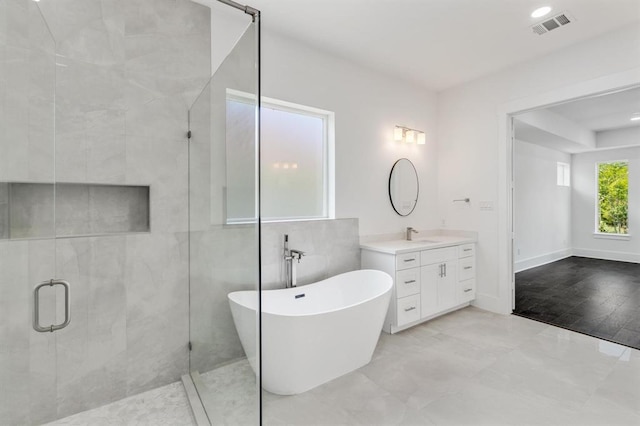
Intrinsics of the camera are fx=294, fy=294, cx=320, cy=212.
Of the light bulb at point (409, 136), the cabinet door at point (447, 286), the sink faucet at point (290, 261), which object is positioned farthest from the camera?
the light bulb at point (409, 136)

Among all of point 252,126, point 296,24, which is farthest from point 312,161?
point 252,126

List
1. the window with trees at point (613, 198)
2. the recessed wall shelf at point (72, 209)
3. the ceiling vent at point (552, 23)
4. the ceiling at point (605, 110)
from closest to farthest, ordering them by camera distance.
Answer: the recessed wall shelf at point (72, 209)
the ceiling vent at point (552, 23)
the ceiling at point (605, 110)
the window with trees at point (613, 198)

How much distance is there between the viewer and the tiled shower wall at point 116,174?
163 cm

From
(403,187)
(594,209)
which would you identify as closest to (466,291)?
(403,187)

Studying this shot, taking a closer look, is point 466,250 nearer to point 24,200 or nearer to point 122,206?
point 122,206

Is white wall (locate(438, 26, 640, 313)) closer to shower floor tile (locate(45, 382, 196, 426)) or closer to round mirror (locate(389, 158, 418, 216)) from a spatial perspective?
round mirror (locate(389, 158, 418, 216))

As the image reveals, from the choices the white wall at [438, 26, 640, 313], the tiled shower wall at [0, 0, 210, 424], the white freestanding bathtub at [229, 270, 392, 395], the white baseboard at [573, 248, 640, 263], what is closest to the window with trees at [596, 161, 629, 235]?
the white baseboard at [573, 248, 640, 263]

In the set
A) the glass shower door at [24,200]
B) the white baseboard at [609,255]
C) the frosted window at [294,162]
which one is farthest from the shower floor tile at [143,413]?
the white baseboard at [609,255]

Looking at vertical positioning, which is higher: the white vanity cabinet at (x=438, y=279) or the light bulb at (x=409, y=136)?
the light bulb at (x=409, y=136)

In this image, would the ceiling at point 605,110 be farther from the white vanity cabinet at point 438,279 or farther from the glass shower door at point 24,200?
the glass shower door at point 24,200

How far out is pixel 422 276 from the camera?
302cm

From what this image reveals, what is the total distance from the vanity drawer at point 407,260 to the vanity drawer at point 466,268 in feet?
2.59

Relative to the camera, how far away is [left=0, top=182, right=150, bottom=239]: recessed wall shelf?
4.07 feet

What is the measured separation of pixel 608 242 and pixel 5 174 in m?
9.06
